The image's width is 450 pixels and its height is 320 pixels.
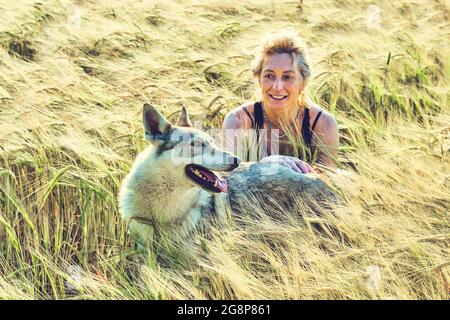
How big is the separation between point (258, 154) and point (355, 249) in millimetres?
1542

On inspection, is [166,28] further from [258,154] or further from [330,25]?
[258,154]

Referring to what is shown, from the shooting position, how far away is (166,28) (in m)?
7.23

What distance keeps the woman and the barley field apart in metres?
0.18

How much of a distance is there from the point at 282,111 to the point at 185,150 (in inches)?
38.1

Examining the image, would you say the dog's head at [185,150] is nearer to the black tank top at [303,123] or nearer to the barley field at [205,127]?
the barley field at [205,127]

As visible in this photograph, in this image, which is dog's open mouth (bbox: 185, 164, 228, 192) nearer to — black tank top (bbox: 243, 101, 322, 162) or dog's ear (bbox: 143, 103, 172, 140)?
dog's ear (bbox: 143, 103, 172, 140)

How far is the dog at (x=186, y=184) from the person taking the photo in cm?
376

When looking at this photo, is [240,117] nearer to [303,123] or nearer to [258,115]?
[258,115]

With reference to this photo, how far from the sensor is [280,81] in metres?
4.57

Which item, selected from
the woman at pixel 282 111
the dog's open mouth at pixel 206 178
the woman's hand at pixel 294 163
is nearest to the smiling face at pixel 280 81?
the woman at pixel 282 111

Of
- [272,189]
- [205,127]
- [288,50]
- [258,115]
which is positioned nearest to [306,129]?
[258,115]

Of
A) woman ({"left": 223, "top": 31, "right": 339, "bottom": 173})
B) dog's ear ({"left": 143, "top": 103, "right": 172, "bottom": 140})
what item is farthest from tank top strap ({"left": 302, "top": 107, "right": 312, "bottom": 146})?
dog's ear ({"left": 143, "top": 103, "right": 172, "bottom": 140})
